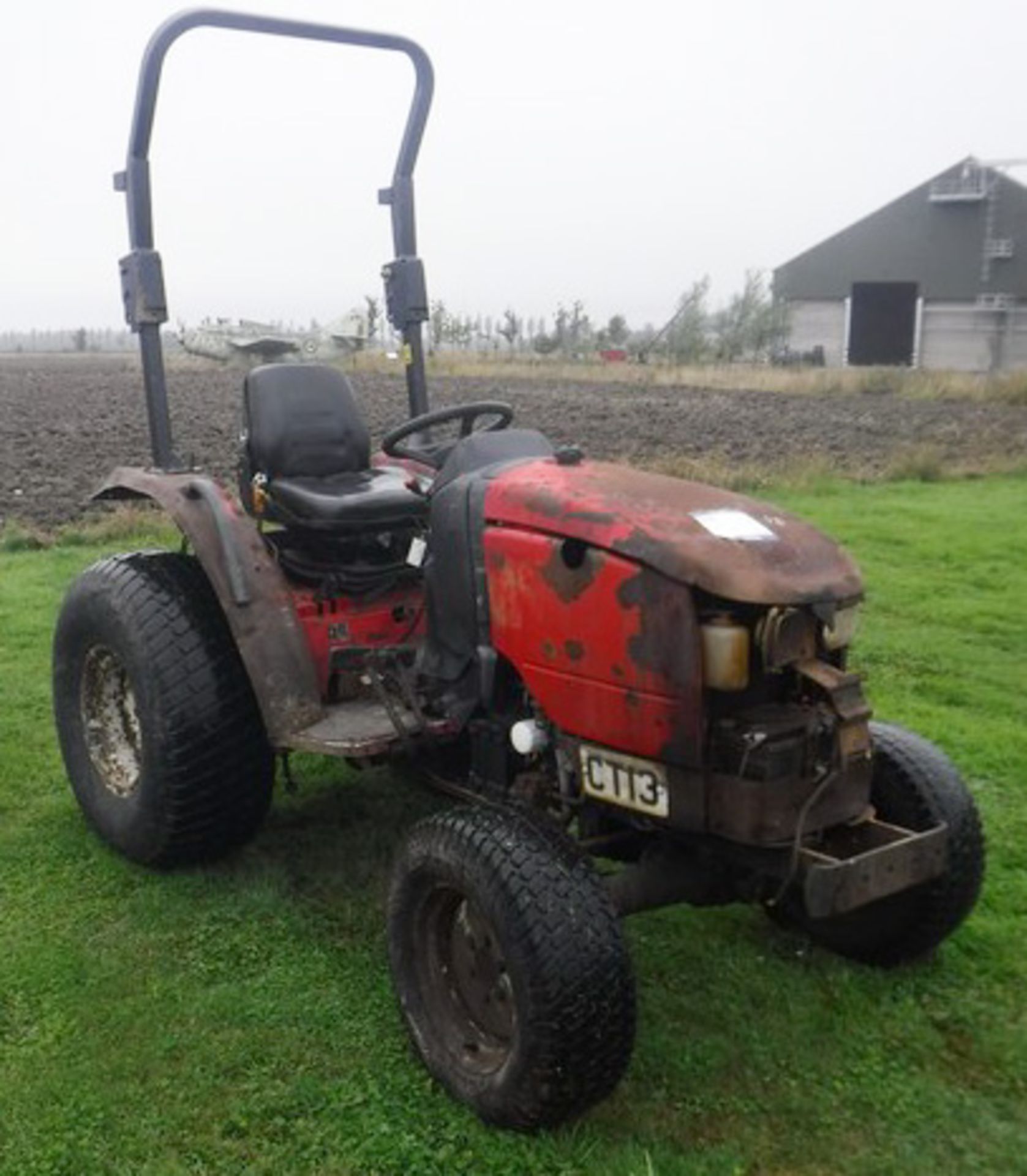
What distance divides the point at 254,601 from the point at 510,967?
1.31 meters

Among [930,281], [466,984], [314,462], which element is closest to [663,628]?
[466,984]

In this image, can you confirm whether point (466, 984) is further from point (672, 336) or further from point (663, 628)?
point (672, 336)

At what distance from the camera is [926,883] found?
2.86 m

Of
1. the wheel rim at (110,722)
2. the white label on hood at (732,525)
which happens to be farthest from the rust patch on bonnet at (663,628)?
the wheel rim at (110,722)

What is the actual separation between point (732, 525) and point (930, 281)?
39037 mm

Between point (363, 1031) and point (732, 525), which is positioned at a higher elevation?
point (732, 525)

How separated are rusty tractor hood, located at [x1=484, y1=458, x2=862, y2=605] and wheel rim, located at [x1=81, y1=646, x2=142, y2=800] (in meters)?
1.50

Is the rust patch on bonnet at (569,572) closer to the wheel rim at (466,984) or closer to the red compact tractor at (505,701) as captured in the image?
the red compact tractor at (505,701)

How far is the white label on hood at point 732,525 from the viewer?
2484 millimetres

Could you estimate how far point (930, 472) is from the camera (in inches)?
467

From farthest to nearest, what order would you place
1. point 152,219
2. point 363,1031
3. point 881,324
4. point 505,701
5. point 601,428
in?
point 881,324 < point 601,428 < point 152,219 < point 505,701 < point 363,1031

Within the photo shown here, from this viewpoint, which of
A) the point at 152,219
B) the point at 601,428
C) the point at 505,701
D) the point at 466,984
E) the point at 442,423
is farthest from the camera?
the point at 601,428

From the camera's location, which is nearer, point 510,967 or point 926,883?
point 510,967

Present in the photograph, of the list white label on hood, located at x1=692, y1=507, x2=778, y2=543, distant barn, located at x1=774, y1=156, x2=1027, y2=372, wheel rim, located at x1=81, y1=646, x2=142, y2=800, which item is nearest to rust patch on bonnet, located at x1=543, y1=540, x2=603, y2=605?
white label on hood, located at x1=692, y1=507, x2=778, y2=543
